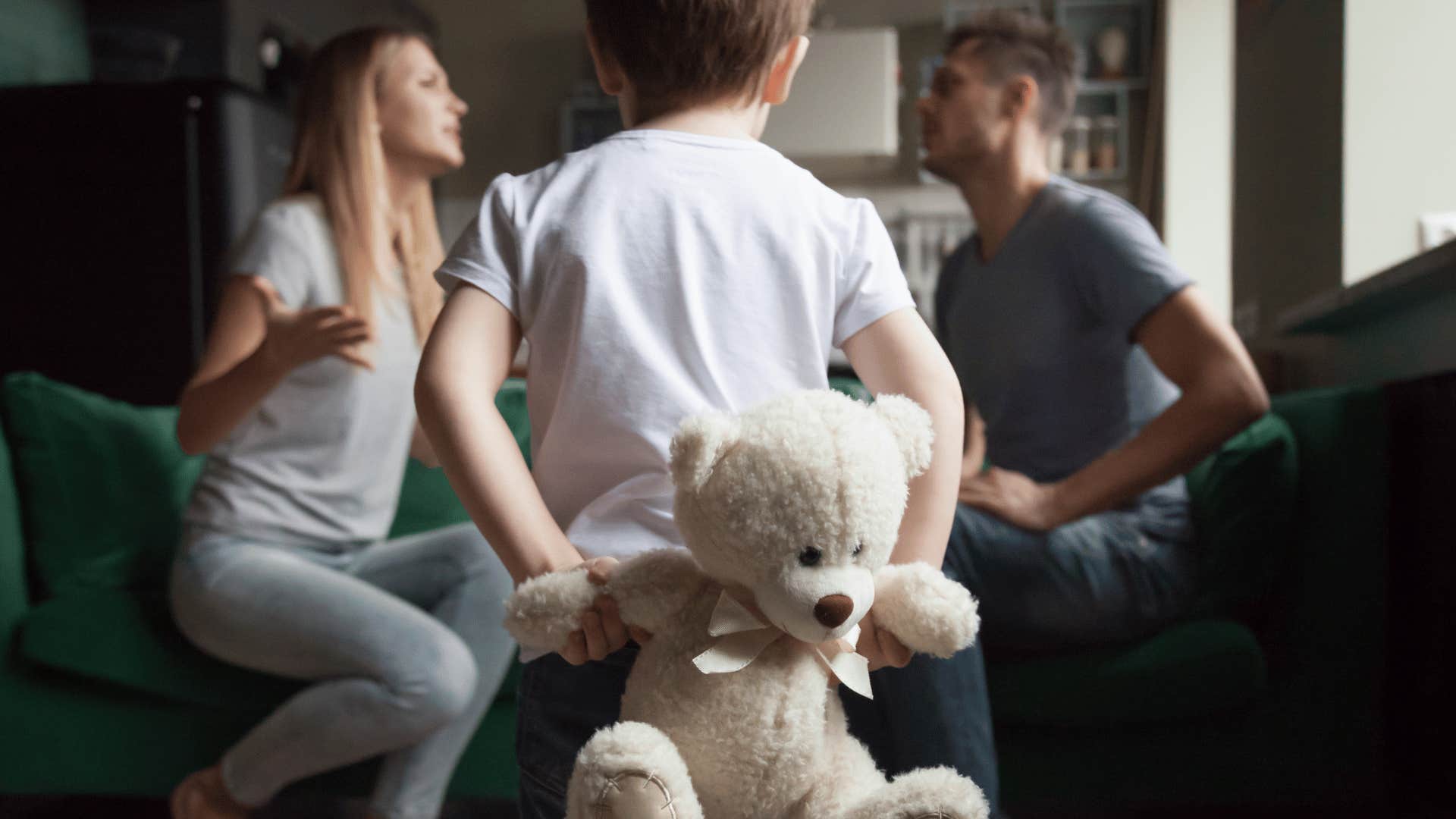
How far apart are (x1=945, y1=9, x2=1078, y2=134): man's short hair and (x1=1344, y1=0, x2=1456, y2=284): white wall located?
587 mm

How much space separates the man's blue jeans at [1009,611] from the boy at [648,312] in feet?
1.07

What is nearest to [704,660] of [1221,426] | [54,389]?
[1221,426]

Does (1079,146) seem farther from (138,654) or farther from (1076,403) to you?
(138,654)

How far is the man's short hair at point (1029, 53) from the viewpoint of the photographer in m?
Answer: 1.71

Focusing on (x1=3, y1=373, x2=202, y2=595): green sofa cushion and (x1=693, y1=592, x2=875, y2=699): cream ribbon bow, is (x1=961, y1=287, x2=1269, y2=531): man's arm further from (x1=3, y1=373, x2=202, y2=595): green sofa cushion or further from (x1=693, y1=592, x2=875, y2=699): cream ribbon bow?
(x1=3, y1=373, x2=202, y2=595): green sofa cushion

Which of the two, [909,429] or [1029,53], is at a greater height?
[1029,53]

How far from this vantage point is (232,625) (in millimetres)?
1348

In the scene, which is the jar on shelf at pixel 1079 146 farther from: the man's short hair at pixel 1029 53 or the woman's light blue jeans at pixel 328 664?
the woman's light blue jeans at pixel 328 664

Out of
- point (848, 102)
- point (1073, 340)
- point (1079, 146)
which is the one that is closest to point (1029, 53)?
point (1073, 340)

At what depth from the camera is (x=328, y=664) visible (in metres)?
1.34

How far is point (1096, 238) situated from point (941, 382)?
84cm

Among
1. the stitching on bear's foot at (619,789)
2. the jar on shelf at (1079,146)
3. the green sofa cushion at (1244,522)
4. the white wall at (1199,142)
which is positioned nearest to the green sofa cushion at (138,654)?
the stitching on bear's foot at (619,789)

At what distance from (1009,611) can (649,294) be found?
0.84m

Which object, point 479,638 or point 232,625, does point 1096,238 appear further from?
point 232,625
